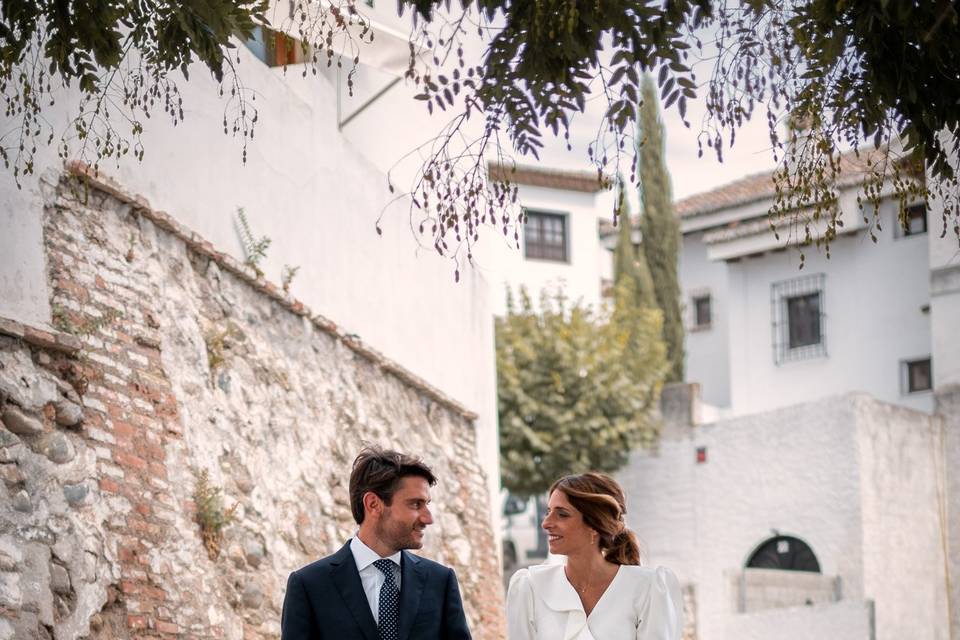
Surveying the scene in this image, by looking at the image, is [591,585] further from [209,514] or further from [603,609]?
[209,514]

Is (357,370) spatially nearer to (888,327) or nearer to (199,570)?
(199,570)

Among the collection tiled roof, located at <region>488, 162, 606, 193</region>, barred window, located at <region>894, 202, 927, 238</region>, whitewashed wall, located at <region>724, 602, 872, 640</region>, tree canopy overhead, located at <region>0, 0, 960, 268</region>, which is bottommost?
whitewashed wall, located at <region>724, 602, 872, 640</region>

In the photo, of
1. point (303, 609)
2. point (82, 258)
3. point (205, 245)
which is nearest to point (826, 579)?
point (205, 245)

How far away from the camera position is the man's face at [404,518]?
19.8 feet

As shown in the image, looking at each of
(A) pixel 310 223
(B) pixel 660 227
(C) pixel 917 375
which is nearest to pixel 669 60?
(A) pixel 310 223

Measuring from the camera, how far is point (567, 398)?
27.6 metres

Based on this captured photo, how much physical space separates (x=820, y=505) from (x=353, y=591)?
20.3m

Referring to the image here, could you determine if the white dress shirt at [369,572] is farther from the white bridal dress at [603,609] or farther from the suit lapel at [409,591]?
the white bridal dress at [603,609]

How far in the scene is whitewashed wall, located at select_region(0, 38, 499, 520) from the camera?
10047mm

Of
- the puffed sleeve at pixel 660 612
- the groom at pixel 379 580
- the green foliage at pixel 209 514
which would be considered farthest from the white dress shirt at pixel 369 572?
the green foliage at pixel 209 514

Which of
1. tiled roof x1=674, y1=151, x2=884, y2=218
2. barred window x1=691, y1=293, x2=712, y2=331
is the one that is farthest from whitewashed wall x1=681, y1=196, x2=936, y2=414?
barred window x1=691, y1=293, x2=712, y2=331

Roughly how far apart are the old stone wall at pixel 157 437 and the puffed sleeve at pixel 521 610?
120 inches

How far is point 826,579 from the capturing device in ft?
79.4

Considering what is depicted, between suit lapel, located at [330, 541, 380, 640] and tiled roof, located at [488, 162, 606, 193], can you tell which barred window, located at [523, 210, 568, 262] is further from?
suit lapel, located at [330, 541, 380, 640]
